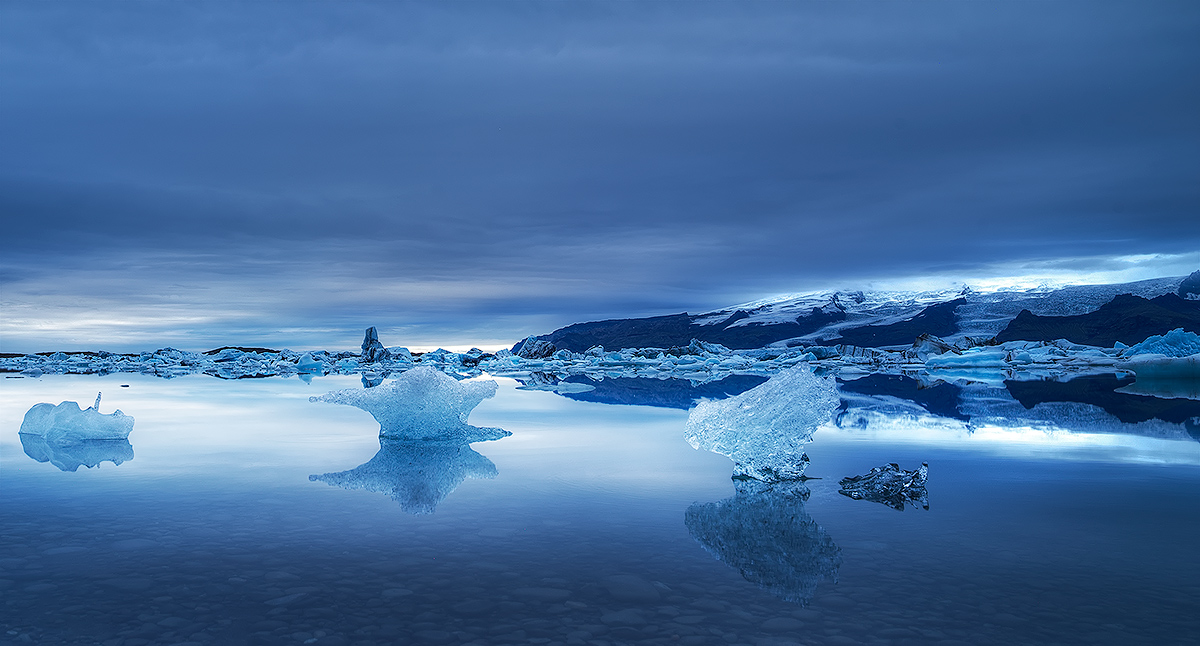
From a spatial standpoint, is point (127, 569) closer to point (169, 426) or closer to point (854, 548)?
point (854, 548)

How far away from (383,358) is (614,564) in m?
42.3

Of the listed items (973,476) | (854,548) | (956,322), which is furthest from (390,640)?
(956,322)

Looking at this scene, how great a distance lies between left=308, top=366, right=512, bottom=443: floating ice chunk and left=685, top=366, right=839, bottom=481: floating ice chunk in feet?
10.9

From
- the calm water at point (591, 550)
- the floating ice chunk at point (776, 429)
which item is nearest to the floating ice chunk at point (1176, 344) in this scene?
the calm water at point (591, 550)

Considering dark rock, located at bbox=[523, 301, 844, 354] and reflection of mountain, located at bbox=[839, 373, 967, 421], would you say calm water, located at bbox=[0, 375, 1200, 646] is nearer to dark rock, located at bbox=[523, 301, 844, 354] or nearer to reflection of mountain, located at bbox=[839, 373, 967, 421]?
reflection of mountain, located at bbox=[839, 373, 967, 421]

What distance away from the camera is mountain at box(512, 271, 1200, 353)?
7538 cm

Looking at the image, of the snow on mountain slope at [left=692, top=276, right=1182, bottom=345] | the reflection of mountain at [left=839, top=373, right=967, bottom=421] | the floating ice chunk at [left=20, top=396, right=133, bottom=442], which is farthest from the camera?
the snow on mountain slope at [left=692, top=276, right=1182, bottom=345]

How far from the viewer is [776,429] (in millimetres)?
5754

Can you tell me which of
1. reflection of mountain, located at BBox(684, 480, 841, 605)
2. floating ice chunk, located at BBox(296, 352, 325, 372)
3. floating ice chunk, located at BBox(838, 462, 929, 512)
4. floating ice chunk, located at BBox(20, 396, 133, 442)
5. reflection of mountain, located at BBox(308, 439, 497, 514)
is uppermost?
floating ice chunk, located at BBox(296, 352, 325, 372)

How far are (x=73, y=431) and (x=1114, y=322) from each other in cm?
8859

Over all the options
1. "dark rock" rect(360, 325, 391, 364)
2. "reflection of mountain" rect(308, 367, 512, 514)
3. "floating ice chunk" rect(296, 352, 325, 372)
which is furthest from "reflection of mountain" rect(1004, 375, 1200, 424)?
"dark rock" rect(360, 325, 391, 364)

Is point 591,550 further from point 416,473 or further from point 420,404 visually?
point 420,404

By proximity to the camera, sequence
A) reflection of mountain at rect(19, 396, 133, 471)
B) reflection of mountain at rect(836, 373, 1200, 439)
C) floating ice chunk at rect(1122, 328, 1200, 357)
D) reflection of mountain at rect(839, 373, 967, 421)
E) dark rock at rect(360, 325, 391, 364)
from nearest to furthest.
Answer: reflection of mountain at rect(19, 396, 133, 471), reflection of mountain at rect(836, 373, 1200, 439), reflection of mountain at rect(839, 373, 967, 421), floating ice chunk at rect(1122, 328, 1200, 357), dark rock at rect(360, 325, 391, 364)

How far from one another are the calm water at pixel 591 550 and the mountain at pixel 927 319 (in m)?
60.7
